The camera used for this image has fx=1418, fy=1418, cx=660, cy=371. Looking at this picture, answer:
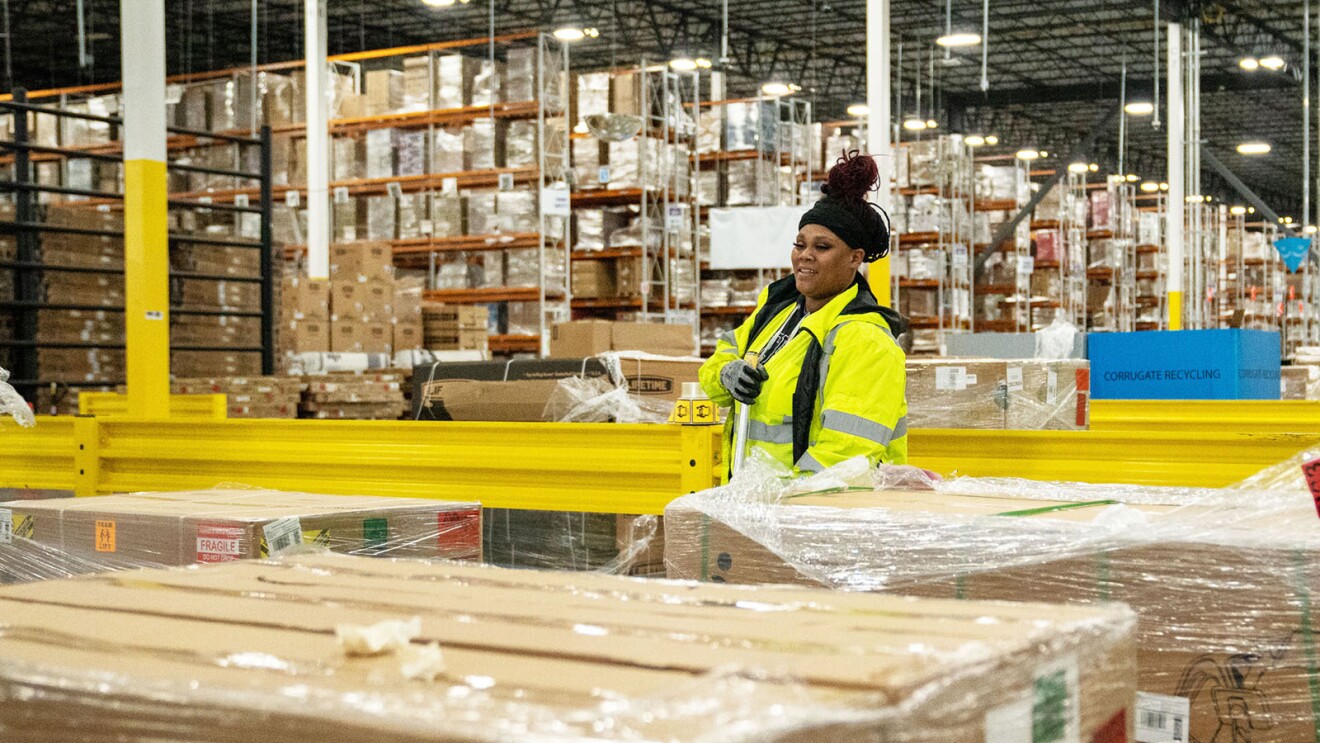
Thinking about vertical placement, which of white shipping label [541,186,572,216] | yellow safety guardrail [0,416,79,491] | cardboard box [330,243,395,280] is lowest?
yellow safety guardrail [0,416,79,491]

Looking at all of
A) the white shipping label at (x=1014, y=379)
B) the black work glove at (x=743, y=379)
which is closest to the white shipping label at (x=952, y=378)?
the white shipping label at (x=1014, y=379)

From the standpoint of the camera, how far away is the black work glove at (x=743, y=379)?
3865 mm

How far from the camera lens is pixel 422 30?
26.3 metres

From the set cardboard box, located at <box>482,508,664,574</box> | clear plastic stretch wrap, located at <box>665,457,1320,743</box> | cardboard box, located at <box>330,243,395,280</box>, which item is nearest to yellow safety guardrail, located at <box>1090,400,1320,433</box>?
cardboard box, located at <box>482,508,664,574</box>

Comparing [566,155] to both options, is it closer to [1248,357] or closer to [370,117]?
[370,117]

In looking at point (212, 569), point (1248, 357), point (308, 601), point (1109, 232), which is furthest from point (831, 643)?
point (1109, 232)

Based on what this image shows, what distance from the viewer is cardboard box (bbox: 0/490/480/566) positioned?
3.20 m

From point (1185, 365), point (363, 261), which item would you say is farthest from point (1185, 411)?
point (363, 261)

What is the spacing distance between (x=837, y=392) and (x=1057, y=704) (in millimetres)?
2085

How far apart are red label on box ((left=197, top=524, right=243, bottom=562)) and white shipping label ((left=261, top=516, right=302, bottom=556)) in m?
0.06

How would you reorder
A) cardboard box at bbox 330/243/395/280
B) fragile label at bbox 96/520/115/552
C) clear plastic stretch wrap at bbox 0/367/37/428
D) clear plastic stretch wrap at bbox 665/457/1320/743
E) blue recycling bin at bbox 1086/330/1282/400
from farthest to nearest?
cardboard box at bbox 330/243/395/280, blue recycling bin at bbox 1086/330/1282/400, clear plastic stretch wrap at bbox 0/367/37/428, fragile label at bbox 96/520/115/552, clear plastic stretch wrap at bbox 665/457/1320/743

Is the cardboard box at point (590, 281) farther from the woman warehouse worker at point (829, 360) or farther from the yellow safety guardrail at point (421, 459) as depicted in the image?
the woman warehouse worker at point (829, 360)

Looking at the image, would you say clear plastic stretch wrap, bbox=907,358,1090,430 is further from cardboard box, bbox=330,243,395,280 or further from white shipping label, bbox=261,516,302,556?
cardboard box, bbox=330,243,395,280

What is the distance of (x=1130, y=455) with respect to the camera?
4.61 metres
